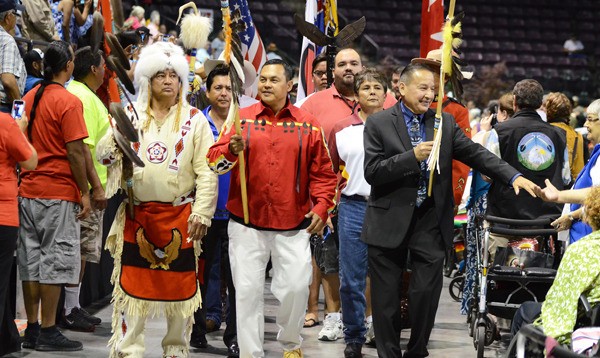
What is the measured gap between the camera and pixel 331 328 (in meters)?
6.94

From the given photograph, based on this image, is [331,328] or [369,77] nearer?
[369,77]

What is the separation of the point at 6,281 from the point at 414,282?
2.22 m

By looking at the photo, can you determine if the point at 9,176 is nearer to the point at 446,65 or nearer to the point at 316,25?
the point at 446,65

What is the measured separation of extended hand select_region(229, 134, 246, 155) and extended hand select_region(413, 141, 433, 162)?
906 mm

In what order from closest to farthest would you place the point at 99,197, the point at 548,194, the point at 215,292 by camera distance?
the point at 548,194, the point at 99,197, the point at 215,292

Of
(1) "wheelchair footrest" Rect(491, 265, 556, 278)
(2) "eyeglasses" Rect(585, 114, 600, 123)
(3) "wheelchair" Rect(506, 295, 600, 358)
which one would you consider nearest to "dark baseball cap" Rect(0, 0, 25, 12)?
(1) "wheelchair footrest" Rect(491, 265, 556, 278)

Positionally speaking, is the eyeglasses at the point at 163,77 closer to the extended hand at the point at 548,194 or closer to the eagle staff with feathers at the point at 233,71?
the eagle staff with feathers at the point at 233,71

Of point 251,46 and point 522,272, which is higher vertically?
point 251,46

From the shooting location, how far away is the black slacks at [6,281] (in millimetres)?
5480

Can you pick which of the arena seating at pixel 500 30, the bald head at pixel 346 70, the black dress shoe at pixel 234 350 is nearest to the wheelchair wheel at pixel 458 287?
the bald head at pixel 346 70

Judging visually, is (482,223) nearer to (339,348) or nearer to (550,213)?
(550,213)

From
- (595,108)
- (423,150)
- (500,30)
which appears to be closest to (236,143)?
(423,150)

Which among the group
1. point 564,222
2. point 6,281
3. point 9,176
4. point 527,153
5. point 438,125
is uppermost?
point 438,125

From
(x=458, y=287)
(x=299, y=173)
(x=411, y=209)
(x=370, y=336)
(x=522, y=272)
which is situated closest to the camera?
(x=411, y=209)
